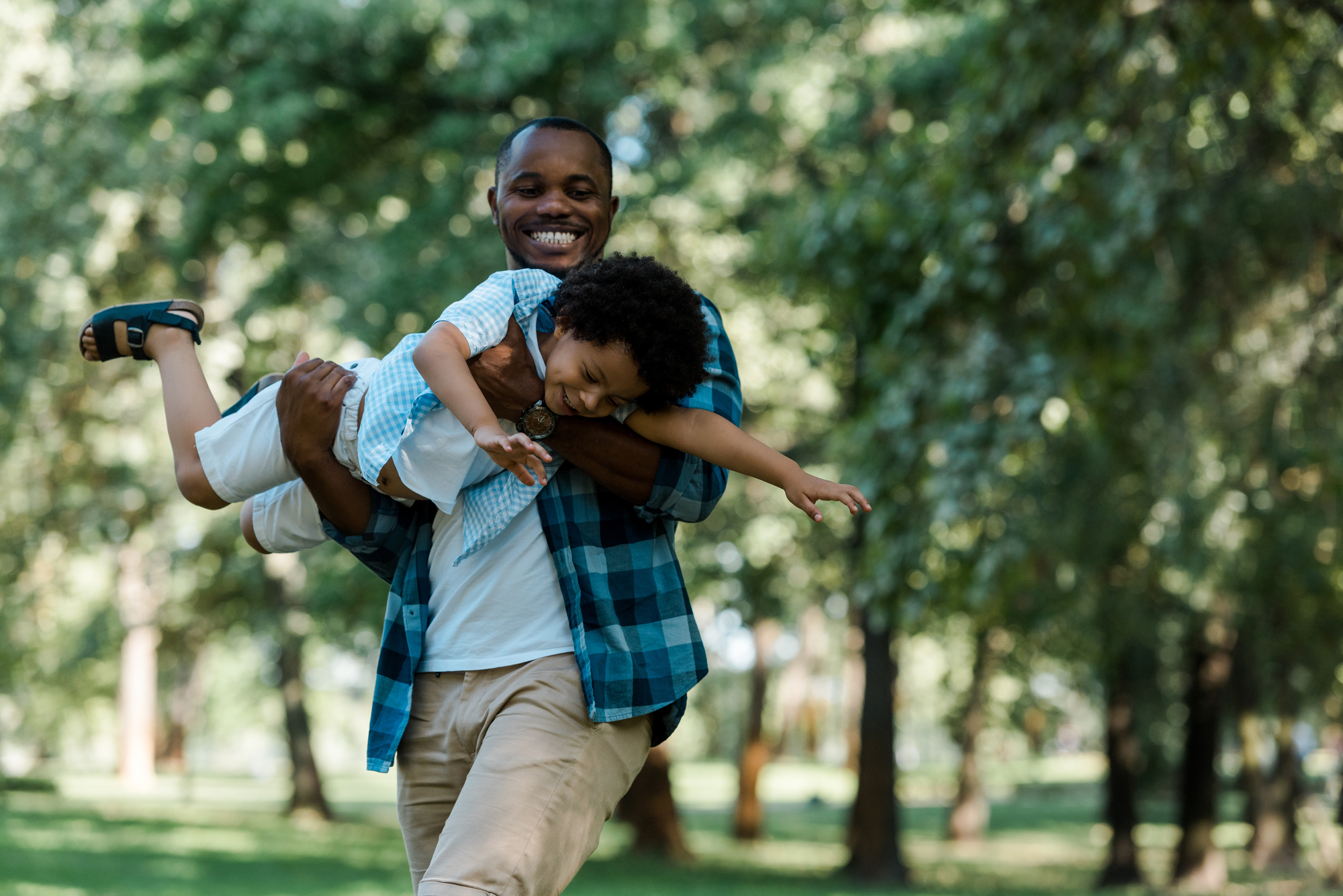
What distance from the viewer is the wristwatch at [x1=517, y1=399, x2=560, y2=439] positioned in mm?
2244

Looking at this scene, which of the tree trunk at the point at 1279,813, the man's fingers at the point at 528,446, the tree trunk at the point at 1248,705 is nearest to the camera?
the man's fingers at the point at 528,446

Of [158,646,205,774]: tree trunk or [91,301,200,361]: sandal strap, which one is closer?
[91,301,200,361]: sandal strap

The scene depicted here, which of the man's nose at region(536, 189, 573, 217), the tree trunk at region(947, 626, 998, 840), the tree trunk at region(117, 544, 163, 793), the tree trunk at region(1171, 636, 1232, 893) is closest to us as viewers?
the man's nose at region(536, 189, 573, 217)

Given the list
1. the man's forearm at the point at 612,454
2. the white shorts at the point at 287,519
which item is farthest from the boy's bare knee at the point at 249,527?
A: the man's forearm at the point at 612,454

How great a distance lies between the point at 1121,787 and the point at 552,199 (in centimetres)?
1476

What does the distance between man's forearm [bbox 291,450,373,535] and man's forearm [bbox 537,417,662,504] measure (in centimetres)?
41

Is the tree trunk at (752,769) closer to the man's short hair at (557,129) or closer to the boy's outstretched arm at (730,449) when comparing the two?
the man's short hair at (557,129)

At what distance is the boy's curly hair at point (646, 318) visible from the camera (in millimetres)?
2111

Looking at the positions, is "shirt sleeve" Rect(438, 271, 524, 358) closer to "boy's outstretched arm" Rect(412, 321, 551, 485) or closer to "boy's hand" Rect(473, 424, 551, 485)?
"boy's outstretched arm" Rect(412, 321, 551, 485)

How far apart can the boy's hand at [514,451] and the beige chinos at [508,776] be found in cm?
38

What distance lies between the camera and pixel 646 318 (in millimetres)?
2115

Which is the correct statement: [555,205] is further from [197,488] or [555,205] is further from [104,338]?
[104,338]

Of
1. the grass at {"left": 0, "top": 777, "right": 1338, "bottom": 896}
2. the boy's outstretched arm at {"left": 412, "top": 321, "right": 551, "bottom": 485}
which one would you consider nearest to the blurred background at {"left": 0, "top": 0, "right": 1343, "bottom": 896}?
the grass at {"left": 0, "top": 777, "right": 1338, "bottom": 896}

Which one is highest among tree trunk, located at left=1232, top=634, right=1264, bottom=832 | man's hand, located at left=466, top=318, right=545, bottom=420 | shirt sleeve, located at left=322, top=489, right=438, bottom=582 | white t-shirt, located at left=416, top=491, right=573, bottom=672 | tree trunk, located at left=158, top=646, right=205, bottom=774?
man's hand, located at left=466, top=318, right=545, bottom=420
